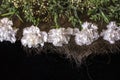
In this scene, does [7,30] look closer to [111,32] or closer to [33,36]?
[33,36]

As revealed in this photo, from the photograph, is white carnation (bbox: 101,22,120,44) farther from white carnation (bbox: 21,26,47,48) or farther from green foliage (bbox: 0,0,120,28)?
white carnation (bbox: 21,26,47,48)

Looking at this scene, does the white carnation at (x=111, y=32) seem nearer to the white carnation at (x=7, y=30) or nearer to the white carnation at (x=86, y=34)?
the white carnation at (x=86, y=34)

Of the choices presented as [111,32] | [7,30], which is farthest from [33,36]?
[111,32]

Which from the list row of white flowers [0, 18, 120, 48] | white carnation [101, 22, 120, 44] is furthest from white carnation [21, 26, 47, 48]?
white carnation [101, 22, 120, 44]

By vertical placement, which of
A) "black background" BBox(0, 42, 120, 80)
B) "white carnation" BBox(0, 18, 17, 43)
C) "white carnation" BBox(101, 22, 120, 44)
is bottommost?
"black background" BBox(0, 42, 120, 80)

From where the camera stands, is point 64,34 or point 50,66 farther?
point 50,66

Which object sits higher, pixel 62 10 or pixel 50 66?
pixel 62 10

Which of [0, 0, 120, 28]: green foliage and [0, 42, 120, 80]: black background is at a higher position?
[0, 0, 120, 28]: green foliage
